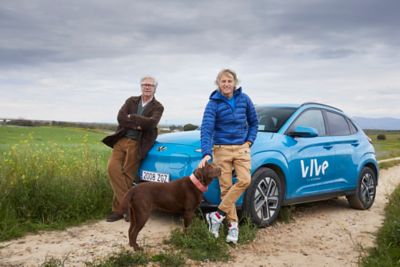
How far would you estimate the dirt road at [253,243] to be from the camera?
5.24 meters

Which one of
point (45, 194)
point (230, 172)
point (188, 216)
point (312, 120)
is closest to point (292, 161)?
point (312, 120)

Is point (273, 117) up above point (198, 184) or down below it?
above

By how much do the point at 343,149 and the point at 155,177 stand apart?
3.62 metres

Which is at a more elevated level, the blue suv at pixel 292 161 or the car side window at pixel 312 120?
the car side window at pixel 312 120

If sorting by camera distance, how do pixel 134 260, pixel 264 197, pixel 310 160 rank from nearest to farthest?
pixel 134 260, pixel 264 197, pixel 310 160

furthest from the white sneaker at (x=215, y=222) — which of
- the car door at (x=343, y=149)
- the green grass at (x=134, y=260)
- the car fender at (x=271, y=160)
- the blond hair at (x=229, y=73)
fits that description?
the car door at (x=343, y=149)

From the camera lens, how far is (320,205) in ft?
29.9

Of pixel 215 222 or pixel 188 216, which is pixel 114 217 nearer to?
pixel 188 216

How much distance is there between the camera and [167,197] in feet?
18.1

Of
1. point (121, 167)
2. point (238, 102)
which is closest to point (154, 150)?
point (121, 167)

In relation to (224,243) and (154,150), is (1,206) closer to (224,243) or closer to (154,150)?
(154,150)

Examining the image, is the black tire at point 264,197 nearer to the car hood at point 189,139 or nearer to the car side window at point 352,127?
the car hood at point 189,139

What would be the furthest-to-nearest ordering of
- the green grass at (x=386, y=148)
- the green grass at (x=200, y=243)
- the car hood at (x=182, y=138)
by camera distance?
1. the green grass at (x=386, y=148)
2. the car hood at (x=182, y=138)
3. the green grass at (x=200, y=243)

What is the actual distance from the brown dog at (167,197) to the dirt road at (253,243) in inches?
15.6
